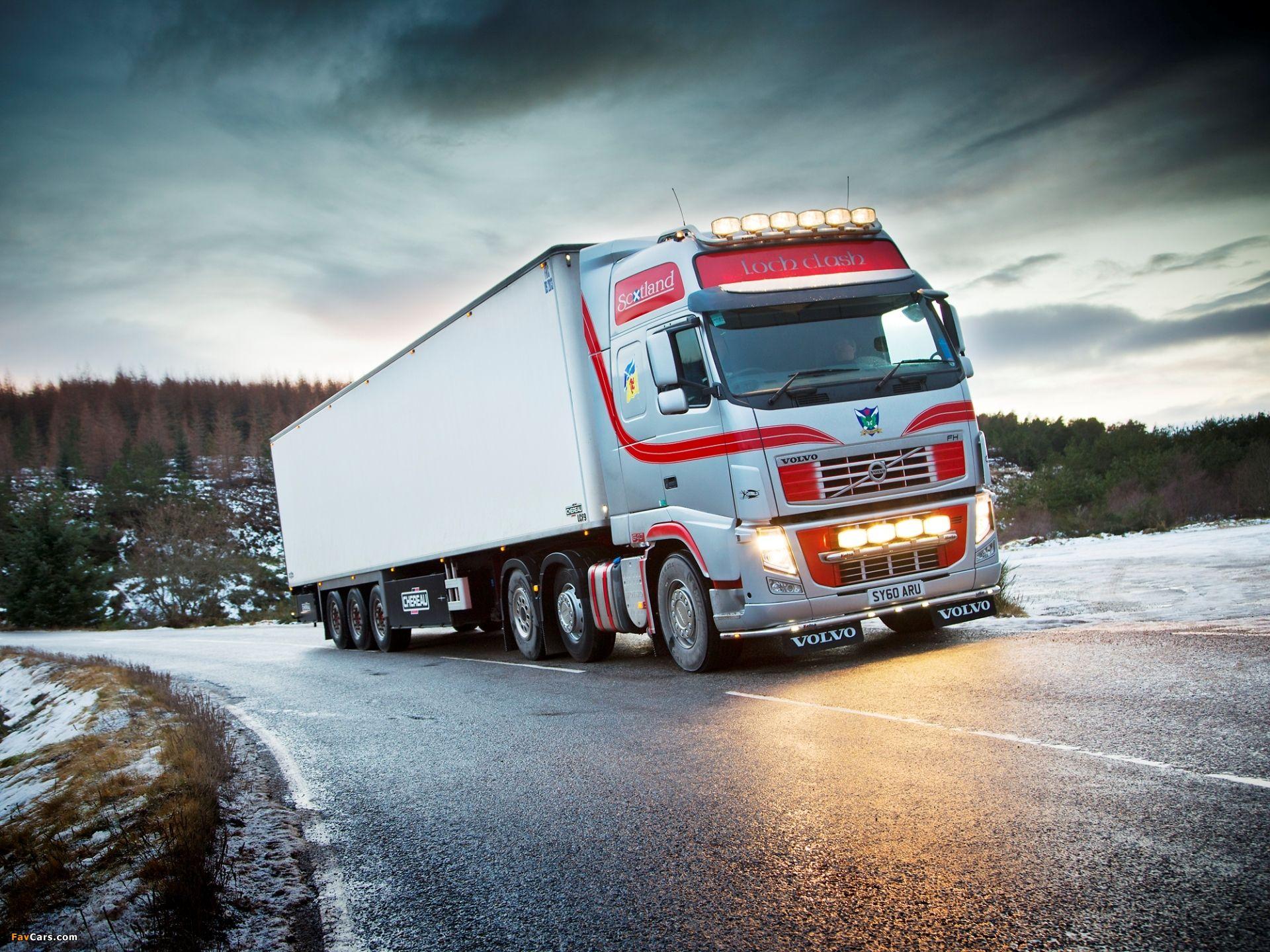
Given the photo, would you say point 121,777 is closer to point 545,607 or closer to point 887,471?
point 545,607

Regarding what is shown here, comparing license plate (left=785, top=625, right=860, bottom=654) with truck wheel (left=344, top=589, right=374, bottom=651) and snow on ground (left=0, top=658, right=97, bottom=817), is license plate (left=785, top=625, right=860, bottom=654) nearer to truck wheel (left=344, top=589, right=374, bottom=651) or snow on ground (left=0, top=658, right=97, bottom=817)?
snow on ground (left=0, top=658, right=97, bottom=817)

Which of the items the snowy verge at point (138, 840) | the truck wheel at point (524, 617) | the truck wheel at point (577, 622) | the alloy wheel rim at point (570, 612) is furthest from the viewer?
the truck wheel at point (524, 617)

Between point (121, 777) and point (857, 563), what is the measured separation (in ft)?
19.3

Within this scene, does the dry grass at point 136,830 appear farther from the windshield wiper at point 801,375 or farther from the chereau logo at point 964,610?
the chereau logo at point 964,610

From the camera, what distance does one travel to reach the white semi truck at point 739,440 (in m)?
8.70

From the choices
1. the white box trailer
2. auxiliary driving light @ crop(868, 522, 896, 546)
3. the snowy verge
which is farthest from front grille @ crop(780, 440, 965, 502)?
the snowy verge

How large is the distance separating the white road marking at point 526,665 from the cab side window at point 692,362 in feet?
11.2

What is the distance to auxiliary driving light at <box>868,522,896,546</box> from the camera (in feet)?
29.0

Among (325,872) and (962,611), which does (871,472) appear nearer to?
(962,611)

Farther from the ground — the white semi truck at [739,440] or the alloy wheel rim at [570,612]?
the white semi truck at [739,440]

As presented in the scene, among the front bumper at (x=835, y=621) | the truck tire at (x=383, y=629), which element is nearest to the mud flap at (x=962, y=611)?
the front bumper at (x=835, y=621)

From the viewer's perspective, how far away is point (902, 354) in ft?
30.1

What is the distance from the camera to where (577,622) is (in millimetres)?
11570

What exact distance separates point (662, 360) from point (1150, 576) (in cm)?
1373
